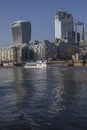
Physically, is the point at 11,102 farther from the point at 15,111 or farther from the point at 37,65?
the point at 37,65

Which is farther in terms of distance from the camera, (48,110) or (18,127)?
(48,110)

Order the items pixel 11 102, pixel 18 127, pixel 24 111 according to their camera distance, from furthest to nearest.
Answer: pixel 11 102, pixel 24 111, pixel 18 127

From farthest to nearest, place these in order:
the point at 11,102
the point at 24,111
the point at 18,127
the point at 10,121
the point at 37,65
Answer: the point at 37,65 → the point at 11,102 → the point at 24,111 → the point at 10,121 → the point at 18,127

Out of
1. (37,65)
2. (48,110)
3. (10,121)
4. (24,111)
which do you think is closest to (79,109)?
(48,110)

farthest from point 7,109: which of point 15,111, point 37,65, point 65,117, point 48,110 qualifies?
point 37,65

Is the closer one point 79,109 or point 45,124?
point 45,124

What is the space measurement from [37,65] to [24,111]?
532ft

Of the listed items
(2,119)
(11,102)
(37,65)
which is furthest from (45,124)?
(37,65)

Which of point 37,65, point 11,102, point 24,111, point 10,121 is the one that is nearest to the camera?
point 10,121

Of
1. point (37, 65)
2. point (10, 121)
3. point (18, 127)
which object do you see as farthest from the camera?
point (37, 65)

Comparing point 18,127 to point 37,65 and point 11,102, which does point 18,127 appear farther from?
point 37,65

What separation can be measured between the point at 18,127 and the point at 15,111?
529cm

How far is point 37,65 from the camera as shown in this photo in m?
188

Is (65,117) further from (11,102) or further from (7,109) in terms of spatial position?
(11,102)
